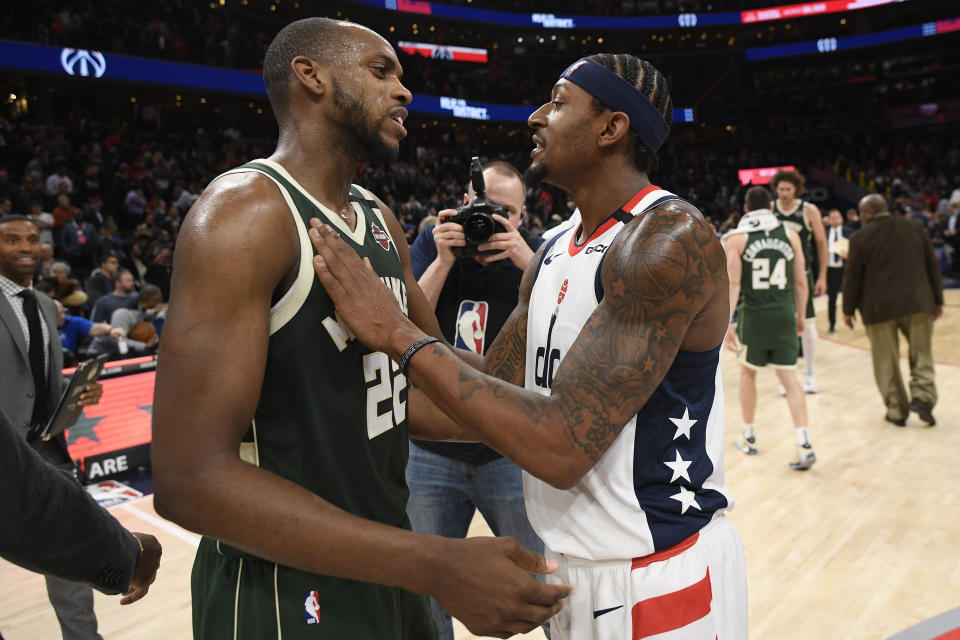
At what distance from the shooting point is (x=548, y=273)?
6.15 feet

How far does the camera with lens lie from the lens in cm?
266

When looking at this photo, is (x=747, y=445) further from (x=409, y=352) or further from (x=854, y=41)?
(x=854, y=41)

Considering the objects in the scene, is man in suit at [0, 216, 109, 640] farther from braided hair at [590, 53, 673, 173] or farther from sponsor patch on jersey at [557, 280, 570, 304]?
braided hair at [590, 53, 673, 173]

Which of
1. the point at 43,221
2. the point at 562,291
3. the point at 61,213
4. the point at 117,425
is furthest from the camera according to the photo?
the point at 61,213

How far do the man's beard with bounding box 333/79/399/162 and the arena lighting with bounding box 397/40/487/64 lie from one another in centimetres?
2495

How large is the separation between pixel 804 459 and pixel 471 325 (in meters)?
3.46

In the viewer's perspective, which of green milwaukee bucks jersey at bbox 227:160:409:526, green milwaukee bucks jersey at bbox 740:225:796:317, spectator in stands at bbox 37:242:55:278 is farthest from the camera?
spectator in stands at bbox 37:242:55:278

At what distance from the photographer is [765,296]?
546 cm

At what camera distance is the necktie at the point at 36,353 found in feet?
10.8

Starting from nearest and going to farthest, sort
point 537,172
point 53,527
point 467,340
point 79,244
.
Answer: point 53,527
point 537,172
point 467,340
point 79,244

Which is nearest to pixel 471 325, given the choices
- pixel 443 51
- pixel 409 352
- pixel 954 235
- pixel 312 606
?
pixel 409 352

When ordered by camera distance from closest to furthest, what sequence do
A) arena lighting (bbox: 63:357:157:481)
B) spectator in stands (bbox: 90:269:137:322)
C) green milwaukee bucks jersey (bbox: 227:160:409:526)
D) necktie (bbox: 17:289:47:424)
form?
green milwaukee bucks jersey (bbox: 227:160:409:526), necktie (bbox: 17:289:47:424), arena lighting (bbox: 63:357:157:481), spectator in stands (bbox: 90:269:137:322)

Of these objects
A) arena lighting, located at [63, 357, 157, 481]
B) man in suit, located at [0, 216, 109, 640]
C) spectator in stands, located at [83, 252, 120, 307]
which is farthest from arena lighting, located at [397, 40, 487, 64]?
man in suit, located at [0, 216, 109, 640]

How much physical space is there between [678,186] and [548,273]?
2651cm
